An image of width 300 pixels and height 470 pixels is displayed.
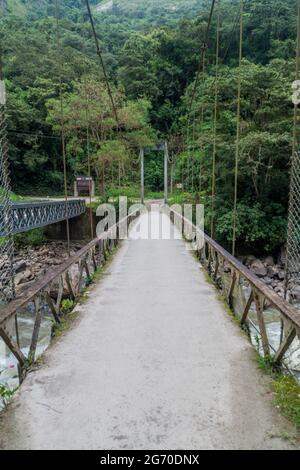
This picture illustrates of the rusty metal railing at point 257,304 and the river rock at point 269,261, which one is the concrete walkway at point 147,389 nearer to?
the rusty metal railing at point 257,304

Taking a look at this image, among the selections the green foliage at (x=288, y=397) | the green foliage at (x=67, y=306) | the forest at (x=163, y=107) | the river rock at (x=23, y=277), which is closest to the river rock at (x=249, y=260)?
the forest at (x=163, y=107)

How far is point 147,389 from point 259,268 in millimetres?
9856

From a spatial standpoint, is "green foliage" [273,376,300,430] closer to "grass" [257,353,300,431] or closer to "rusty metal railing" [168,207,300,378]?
"grass" [257,353,300,431]

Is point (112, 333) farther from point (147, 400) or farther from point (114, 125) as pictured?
point (114, 125)

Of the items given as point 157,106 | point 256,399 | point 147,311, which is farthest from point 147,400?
point 157,106

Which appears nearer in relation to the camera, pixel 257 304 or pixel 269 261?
pixel 257 304

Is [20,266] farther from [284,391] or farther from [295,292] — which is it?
[284,391]

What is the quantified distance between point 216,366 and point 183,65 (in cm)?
3178

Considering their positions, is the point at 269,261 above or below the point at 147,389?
below

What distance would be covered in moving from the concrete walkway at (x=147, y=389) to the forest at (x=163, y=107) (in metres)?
3.19

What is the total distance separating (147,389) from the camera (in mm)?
1865

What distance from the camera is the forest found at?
10867mm

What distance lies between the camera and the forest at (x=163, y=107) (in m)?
10.9

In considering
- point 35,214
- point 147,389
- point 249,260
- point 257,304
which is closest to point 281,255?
point 249,260
